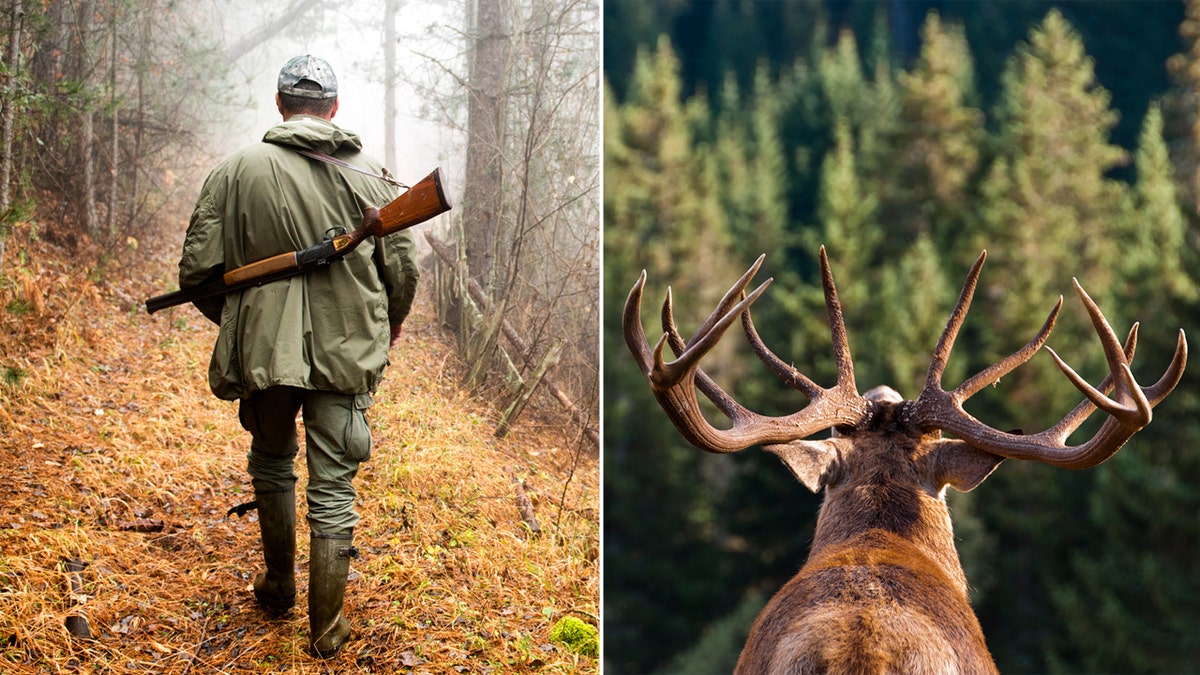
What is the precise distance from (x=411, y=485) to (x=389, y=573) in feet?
0.92

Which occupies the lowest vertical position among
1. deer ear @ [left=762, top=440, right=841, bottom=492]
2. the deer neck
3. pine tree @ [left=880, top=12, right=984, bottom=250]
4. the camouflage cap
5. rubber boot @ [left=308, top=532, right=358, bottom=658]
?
pine tree @ [left=880, top=12, right=984, bottom=250]

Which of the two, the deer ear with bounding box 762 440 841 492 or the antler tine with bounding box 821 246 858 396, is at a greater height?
the antler tine with bounding box 821 246 858 396

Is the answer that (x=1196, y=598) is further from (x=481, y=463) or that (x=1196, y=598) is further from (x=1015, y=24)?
(x=1015, y=24)

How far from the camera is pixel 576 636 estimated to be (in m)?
3.85

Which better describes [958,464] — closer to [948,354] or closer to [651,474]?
[948,354]

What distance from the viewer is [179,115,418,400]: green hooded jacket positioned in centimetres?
340

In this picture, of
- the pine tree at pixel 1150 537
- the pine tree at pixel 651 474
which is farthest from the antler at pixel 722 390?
the pine tree at pixel 651 474

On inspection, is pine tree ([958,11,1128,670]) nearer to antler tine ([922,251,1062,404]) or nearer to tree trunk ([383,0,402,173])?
antler tine ([922,251,1062,404])

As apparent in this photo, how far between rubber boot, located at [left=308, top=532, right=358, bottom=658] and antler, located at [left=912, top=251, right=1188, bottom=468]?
1.60 meters

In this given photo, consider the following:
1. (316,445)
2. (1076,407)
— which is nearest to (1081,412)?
(1076,407)

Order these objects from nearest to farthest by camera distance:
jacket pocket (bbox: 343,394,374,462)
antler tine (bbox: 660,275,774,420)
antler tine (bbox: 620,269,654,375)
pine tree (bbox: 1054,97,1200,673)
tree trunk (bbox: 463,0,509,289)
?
antler tine (bbox: 660,275,774,420) < antler tine (bbox: 620,269,654,375) < jacket pocket (bbox: 343,394,374,462) < tree trunk (bbox: 463,0,509,289) < pine tree (bbox: 1054,97,1200,673)

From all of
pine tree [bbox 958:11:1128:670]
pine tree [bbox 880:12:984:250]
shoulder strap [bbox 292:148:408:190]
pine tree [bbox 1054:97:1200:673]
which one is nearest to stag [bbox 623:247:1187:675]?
shoulder strap [bbox 292:148:408:190]

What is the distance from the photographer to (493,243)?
4094 mm

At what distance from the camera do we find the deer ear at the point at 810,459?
3.50 metres
